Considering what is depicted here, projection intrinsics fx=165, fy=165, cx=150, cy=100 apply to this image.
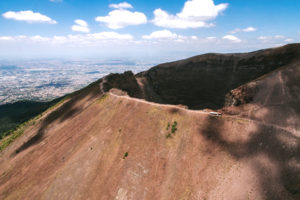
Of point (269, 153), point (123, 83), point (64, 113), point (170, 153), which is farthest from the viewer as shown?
point (123, 83)

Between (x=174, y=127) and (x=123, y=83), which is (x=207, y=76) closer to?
(x=123, y=83)

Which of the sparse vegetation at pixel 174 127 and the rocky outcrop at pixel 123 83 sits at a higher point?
the rocky outcrop at pixel 123 83

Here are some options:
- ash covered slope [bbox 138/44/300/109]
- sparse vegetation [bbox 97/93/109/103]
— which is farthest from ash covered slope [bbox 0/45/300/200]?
ash covered slope [bbox 138/44/300/109]

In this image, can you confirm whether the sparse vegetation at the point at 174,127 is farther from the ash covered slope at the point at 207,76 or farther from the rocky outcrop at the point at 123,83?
the ash covered slope at the point at 207,76

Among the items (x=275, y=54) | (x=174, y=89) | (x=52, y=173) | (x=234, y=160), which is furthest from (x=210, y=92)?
(x=52, y=173)

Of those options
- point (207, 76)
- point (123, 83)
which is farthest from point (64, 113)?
point (207, 76)

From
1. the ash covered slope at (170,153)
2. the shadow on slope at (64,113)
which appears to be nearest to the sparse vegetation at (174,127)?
the ash covered slope at (170,153)

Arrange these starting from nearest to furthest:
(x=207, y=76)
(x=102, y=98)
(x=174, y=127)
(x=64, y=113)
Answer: (x=174, y=127) < (x=102, y=98) < (x=64, y=113) < (x=207, y=76)

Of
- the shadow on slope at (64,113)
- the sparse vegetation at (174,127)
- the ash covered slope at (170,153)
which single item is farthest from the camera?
the shadow on slope at (64,113)
